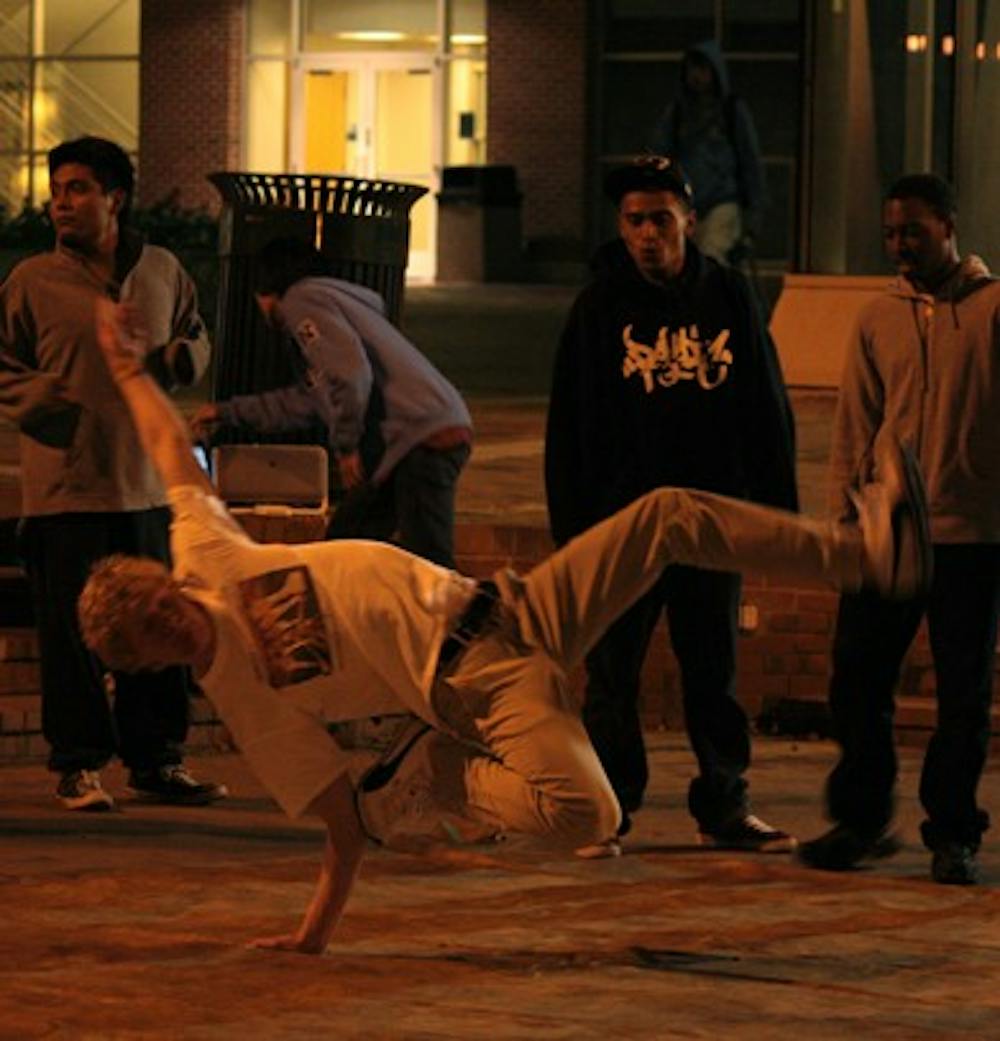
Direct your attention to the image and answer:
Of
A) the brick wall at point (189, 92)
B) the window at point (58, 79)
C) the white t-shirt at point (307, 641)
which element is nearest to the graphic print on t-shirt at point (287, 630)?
the white t-shirt at point (307, 641)

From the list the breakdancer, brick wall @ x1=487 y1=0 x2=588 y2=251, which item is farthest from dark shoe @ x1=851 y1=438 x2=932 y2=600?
brick wall @ x1=487 y1=0 x2=588 y2=251

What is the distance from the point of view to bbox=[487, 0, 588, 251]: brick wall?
41250 mm

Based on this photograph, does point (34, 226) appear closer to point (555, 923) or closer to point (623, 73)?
point (623, 73)

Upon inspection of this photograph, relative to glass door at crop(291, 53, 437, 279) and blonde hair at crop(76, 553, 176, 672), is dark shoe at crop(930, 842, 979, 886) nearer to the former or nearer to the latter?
blonde hair at crop(76, 553, 176, 672)

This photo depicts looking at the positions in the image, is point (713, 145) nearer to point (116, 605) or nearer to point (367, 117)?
point (116, 605)

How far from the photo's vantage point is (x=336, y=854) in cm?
724

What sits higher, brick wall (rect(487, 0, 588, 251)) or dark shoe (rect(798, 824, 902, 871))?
brick wall (rect(487, 0, 588, 251))

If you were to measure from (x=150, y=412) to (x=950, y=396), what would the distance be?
7.88ft

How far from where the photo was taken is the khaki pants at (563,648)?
7098 mm

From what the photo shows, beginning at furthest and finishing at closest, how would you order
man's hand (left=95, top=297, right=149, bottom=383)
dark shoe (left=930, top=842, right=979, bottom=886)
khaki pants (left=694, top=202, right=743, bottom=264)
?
khaki pants (left=694, top=202, right=743, bottom=264), dark shoe (left=930, top=842, right=979, bottom=886), man's hand (left=95, top=297, right=149, bottom=383)

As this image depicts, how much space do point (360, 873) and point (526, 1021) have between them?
1855 millimetres

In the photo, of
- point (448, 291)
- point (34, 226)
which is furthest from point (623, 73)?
point (34, 226)

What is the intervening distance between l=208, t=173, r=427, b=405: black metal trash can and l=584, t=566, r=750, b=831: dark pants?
3379mm

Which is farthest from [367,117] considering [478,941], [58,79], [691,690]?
[478,941]
